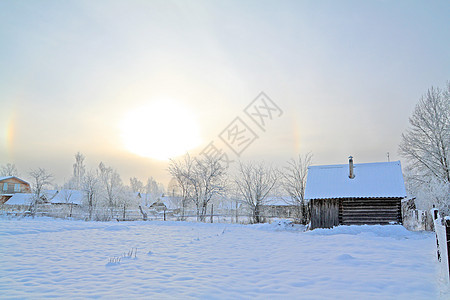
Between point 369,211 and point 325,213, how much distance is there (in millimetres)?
2687

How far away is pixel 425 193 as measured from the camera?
77.7ft

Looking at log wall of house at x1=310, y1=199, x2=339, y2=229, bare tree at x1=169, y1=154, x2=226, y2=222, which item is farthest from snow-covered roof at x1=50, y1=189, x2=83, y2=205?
log wall of house at x1=310, y1=199, x2=339, y2=229

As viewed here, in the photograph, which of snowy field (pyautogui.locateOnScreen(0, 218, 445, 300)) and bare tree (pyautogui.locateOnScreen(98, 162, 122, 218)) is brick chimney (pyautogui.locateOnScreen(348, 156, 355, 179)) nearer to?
snowy field (pyautogui.locateOnScreen(0, 218, 445, 300))

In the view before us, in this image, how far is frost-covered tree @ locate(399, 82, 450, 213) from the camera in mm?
23219

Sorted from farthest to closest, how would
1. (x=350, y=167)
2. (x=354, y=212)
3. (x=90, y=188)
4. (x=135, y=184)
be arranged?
1. (x=135, y=184)
2. (x=90, y=188)
3. (x=350, y=167)
4. (x=354, y=212)

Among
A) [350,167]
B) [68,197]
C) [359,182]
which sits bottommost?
[68,197]

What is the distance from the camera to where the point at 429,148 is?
80.1ft

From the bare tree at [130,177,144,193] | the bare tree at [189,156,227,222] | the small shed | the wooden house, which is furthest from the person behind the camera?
the bare tree at [130,177,144,193]

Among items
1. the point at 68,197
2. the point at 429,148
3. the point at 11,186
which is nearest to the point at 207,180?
the point at 429,148

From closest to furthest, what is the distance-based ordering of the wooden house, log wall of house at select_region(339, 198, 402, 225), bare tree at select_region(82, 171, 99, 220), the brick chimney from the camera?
log wall of house at select_region(339, 198, 402, 225), the brick chimney, bare tree at select_region(82, 171, 99, 220), the wooden house

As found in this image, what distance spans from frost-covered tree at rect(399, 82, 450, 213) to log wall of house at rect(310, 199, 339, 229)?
8788 millimetres

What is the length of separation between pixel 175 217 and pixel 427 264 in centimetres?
2245

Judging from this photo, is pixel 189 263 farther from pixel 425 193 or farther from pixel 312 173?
pixel 425 193

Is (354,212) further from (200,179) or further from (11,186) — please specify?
(11,186)
